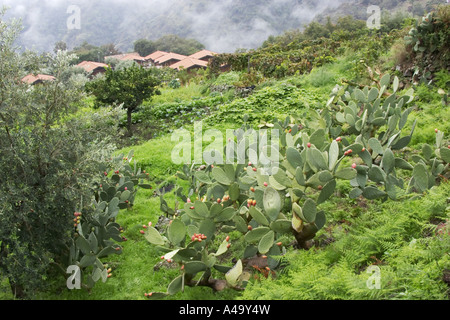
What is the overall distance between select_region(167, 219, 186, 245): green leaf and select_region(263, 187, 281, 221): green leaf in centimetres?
67

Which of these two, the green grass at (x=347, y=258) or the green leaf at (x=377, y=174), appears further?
the green leaf at (x=377, y=174)

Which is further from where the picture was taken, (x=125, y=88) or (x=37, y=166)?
(x=125, y=88)

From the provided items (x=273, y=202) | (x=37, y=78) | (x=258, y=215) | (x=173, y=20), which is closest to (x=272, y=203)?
(x=273, y=202)

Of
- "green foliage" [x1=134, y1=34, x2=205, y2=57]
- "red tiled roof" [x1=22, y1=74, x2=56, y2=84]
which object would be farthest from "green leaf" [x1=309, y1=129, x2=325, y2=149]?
"green foliage" [x1=134, y1=34, x2=205, y2=57]

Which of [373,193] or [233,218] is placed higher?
[373,193]

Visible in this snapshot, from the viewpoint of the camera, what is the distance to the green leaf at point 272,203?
2785mm

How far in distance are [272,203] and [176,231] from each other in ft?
2.54

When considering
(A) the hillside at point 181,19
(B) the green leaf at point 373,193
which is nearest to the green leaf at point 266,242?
(B) the green leaf at point 373,193

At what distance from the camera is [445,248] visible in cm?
217

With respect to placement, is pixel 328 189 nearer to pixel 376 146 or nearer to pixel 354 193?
pixel 354 193

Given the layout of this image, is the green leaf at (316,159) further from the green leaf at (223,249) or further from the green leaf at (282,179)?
the green leaf at (223,249)

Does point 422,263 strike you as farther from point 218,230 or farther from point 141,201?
point 141,201

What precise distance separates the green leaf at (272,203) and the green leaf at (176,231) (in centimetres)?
67

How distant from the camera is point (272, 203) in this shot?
9.20 feet
